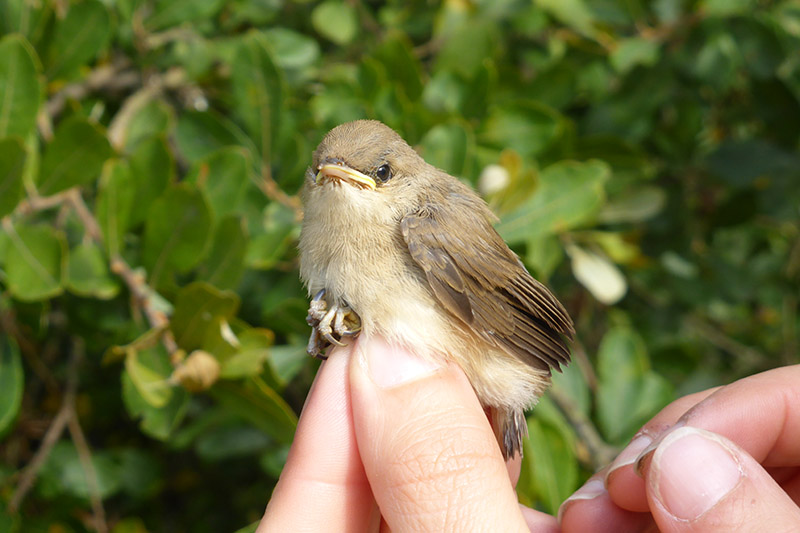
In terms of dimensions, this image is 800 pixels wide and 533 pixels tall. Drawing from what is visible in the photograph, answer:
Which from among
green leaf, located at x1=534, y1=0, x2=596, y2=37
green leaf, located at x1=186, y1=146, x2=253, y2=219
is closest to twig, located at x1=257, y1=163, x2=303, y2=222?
green leaf, located at x1=186, y1=146, x2=253, y2=219

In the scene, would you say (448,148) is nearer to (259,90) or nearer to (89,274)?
(259,90)

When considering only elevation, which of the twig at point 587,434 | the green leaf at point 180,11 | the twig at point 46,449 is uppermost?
the green leaf at point 180,11

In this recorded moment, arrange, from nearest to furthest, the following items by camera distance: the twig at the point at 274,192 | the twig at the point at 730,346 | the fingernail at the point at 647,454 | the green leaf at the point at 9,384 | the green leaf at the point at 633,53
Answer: the fingernail at the point at 647,454 < the green leaf at the point at 9,384 < the twig at the point at 274,192 < the green leaf at the point at 633,53 < the twig at the point at 730,346

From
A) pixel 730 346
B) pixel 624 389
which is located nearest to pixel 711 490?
pixel 624 389

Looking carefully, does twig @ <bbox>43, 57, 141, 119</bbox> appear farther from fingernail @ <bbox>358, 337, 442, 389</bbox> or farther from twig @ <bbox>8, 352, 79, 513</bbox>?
fingernail @ <bbox>358, 337, 442, 389</bbox>

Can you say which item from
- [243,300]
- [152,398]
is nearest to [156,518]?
[243,300]

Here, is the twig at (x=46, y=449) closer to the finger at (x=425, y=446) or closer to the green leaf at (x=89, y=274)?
the green leaf at (x=89, y=274)

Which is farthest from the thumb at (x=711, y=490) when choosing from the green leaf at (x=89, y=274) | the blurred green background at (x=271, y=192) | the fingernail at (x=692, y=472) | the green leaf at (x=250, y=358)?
the green leaf at (x=89, y=274)
